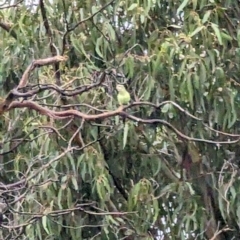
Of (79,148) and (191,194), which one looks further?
(191,194)

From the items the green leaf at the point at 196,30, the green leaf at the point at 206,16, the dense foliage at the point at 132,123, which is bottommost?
the dense foliage at the point at 132,123

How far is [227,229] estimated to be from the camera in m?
2.44

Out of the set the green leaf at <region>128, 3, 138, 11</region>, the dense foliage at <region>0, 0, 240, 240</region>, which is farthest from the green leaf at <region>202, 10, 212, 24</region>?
the green leaf at <region>128, 3, 138, 11</region>

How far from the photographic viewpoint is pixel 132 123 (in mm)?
2398

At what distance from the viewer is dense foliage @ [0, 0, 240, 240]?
92.8 inches

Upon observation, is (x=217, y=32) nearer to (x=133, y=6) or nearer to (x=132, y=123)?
(x=133, y=6)

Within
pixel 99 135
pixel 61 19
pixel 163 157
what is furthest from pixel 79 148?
pixel 61 19

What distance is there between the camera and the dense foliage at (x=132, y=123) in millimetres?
2357

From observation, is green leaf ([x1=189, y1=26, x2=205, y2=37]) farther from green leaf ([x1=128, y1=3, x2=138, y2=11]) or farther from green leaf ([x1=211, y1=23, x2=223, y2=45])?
green leaf ([x1=128, y1=3, x2=138, y2=11])

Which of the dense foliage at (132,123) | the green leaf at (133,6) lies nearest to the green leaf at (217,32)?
the dense foliage at (132,123)

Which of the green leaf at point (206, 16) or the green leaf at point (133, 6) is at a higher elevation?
the green leaf at point (133, 6)

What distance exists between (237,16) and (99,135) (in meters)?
0.68

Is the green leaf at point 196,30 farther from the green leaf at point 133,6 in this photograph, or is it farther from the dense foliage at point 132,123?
the green leaf at point 133,6

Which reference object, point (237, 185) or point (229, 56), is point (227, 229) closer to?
point (237, 185)
